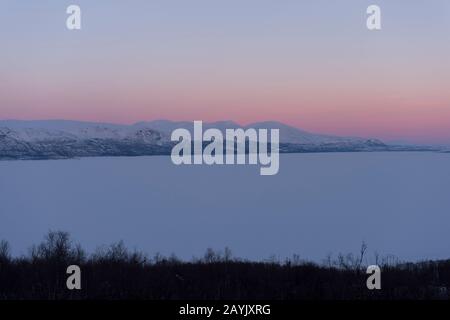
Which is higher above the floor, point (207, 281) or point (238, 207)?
point (238, 207)

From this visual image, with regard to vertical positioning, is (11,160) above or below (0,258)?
above

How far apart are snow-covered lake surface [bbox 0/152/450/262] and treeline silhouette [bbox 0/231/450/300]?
9.83 metres

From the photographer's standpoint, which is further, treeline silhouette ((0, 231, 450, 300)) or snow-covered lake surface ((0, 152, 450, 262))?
snow-covered lake surface ((0, 152, 450, 262))

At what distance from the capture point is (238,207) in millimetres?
35156

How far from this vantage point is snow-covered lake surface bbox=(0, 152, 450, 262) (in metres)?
26.2

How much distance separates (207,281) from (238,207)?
86.2ft

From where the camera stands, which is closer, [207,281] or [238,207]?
[207,281]

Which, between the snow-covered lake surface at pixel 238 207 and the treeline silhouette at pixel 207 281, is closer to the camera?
the treeline silhouette at pixel 207 281

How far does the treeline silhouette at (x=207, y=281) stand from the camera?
25.1ft

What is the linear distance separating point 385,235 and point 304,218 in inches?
207

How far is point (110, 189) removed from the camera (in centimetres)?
4359

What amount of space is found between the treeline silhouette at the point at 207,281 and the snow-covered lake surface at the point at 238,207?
32.3 ft
